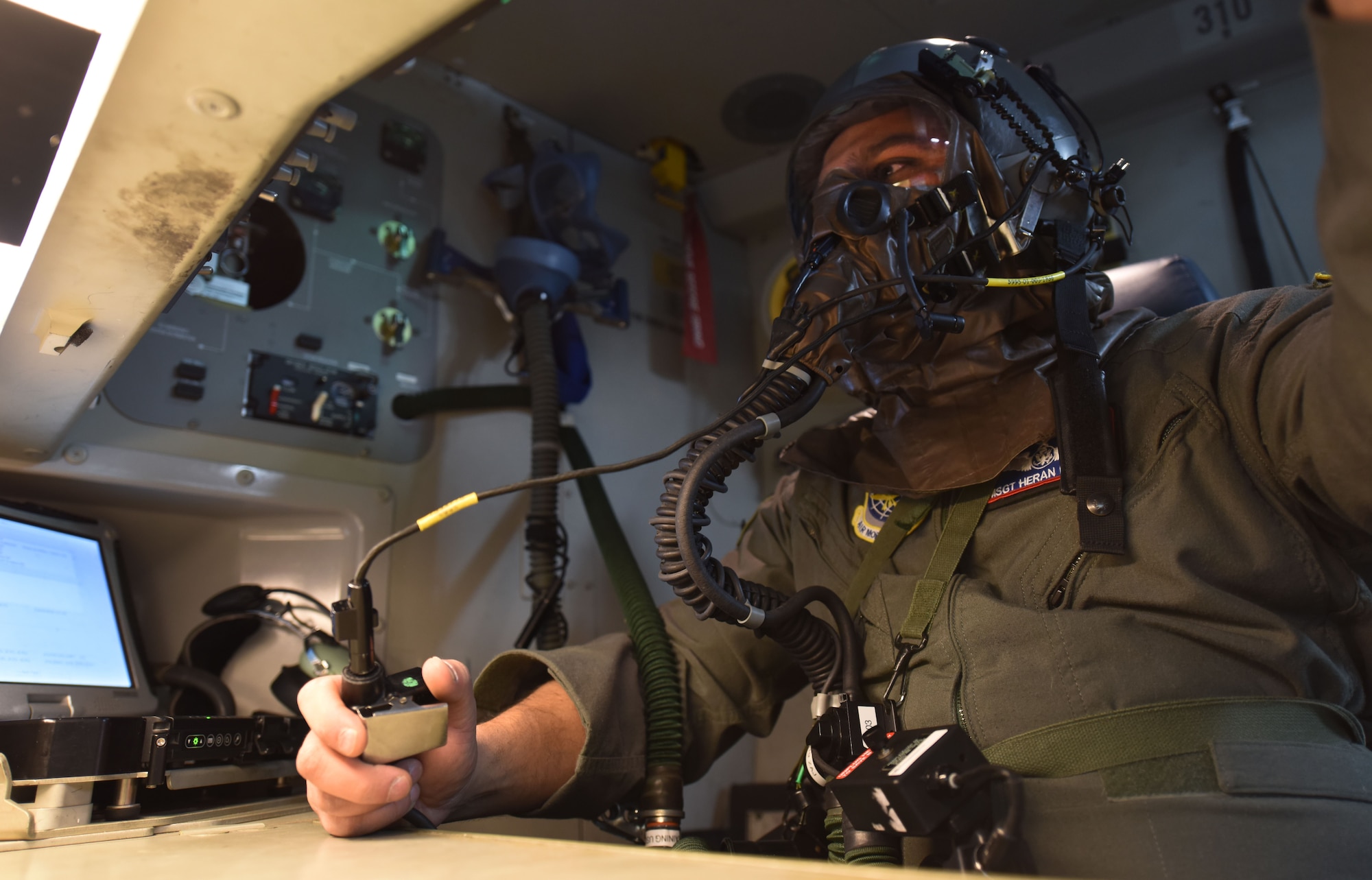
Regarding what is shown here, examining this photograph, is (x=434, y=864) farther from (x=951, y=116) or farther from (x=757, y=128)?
(x=757, y=128)

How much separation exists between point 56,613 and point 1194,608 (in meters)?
1.67

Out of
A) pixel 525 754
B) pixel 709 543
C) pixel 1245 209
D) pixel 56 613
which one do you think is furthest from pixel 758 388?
pixel 1245 209

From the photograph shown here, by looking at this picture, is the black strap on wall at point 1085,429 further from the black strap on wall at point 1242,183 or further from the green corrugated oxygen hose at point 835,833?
the black strap on wall at point 1242,183

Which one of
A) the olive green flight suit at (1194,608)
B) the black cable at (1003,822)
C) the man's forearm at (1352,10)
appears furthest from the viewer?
the olive green flight suit at (1194,608)

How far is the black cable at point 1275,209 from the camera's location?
206 cm

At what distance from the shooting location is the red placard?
2643 mm

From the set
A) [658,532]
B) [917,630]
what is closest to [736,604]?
[658,532]

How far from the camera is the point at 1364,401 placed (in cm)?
79

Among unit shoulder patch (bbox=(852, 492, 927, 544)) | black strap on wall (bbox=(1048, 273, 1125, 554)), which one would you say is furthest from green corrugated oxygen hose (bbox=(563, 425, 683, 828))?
black strap on wall (bbox=(1048, 273, 1125, 554))

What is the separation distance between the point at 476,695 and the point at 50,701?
2.05ft

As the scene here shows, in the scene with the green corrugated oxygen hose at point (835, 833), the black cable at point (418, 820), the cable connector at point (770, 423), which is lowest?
the green corrugated oxygen hose at point (835, 833)

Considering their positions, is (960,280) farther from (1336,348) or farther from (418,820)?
(418,820)

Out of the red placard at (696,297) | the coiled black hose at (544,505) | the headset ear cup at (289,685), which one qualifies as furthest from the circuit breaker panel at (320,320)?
the red placard at (696,297)

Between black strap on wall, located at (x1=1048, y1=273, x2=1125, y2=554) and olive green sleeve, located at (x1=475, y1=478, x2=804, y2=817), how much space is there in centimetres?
54
